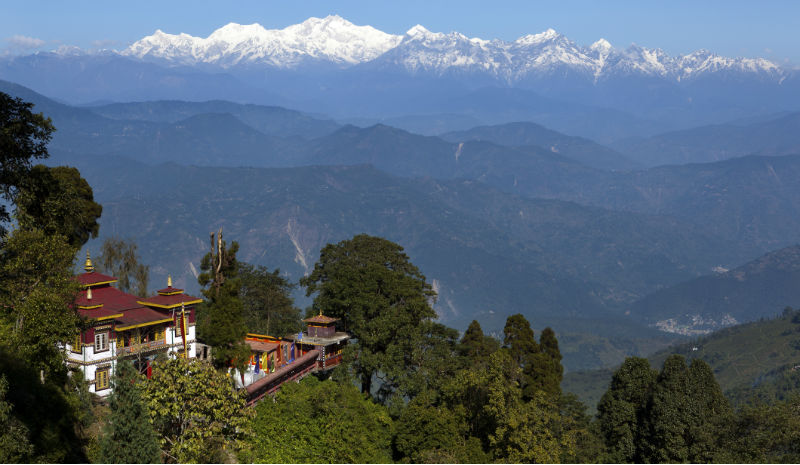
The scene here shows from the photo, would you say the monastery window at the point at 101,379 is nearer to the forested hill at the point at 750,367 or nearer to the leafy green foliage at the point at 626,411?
the leafy green foliage at the point at 626,411

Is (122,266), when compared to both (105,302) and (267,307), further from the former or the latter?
(105,302)

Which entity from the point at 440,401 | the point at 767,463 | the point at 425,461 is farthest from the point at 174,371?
the point at 767,463

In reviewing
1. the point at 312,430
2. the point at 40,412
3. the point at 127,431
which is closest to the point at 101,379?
the point at 40,412

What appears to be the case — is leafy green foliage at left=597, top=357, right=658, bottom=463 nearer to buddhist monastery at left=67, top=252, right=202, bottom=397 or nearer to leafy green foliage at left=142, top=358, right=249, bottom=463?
buddhist monastery at left=67, top=252, right=202, bottom=397

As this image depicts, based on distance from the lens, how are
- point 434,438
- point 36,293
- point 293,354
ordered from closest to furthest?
point 36,293, point 434,438, point 293,354

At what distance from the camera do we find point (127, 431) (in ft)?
97.0

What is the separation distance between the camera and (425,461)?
146 ft

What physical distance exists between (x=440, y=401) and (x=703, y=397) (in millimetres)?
19952

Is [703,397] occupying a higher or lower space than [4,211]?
lower

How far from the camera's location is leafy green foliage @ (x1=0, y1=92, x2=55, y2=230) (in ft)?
95.2

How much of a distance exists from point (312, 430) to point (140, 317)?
1406cm

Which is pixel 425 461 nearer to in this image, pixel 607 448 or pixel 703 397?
pixel 607 448

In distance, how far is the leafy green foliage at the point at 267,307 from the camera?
69.8 m

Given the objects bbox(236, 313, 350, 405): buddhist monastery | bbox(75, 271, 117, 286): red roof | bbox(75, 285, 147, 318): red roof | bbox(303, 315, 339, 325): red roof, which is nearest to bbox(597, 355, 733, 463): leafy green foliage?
bbox(236, 313, 350, 405): buddhist monastery
